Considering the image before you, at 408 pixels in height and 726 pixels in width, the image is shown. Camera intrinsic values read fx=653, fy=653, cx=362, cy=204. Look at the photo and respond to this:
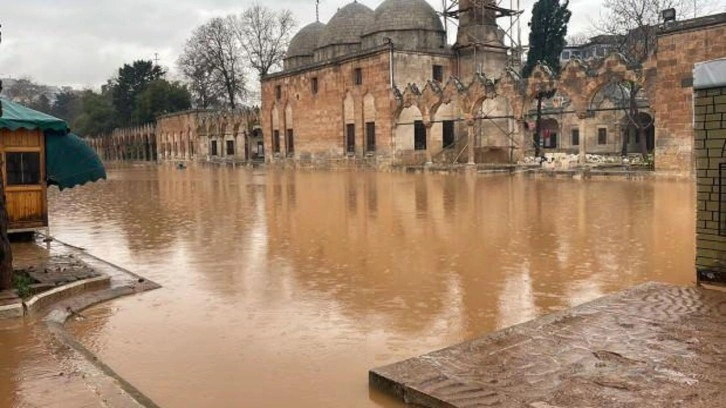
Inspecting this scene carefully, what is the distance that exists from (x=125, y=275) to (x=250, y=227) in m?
4.84

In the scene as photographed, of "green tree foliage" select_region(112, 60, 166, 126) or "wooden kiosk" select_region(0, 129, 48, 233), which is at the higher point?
"green tree foliage" select_region(112, 60, 166, 126)

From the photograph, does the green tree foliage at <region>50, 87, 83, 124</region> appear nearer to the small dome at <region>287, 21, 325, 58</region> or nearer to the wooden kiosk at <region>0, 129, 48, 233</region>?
the small dome at <region>287, 21, 325, 58</region>

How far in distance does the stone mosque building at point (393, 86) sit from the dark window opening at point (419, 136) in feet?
0.19

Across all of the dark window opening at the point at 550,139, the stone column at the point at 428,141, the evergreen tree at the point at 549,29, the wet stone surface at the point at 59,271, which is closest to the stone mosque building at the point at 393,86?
the stone column at the point at 428,141

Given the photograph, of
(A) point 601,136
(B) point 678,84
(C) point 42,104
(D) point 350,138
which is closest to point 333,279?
(B) point 678,84

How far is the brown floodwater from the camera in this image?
16.0 ft

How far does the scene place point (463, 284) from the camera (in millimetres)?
7559

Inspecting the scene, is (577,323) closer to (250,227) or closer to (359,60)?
(250,227)

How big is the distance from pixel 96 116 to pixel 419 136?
5935 centimetres

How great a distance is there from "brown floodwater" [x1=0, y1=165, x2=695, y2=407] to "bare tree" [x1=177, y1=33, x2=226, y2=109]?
48.5 m

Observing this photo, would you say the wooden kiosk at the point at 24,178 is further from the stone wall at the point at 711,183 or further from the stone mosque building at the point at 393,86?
the stone mosque building at the point at 393,86

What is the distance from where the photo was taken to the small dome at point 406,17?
128ft

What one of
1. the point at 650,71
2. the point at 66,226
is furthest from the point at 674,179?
the point at 66,226

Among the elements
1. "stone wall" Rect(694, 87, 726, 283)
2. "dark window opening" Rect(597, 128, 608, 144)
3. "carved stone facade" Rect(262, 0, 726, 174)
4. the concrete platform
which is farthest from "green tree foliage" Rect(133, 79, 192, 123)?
the concrete platform
